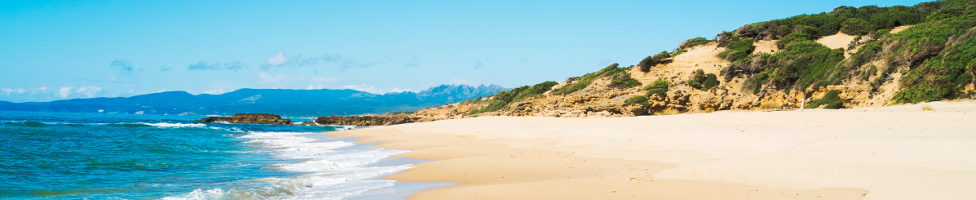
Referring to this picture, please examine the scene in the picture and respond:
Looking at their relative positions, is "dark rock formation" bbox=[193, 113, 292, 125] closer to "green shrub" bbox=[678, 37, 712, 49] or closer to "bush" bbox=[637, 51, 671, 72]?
"bush" bbox=[637, 51, 671, 72]

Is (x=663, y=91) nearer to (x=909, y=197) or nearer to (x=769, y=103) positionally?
(x=769, y=103)

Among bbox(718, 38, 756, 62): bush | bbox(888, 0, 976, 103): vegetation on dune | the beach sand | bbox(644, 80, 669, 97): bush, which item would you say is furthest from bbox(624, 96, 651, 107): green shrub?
the beach sand

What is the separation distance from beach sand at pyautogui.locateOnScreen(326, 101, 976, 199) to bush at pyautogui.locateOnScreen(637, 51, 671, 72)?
21.5 m

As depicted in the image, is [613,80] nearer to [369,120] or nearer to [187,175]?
[369,120]

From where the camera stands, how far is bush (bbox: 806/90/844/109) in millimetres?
21125

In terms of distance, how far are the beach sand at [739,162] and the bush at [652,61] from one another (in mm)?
21517

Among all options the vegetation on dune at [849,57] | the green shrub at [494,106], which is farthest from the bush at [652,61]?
the green shrub at [494,106]

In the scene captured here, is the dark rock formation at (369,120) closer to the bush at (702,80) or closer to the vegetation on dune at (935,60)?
the bush at (702,80)

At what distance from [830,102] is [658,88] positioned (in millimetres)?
10414

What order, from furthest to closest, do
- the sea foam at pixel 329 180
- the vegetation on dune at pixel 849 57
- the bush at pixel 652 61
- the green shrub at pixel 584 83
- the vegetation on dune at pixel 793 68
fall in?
the green shrub at pixel 584 83, the bush at pixel 652 61, the vegetation on dune at pixel 793 68, the vegetation on dune at pixel 849 57, the sea foam at pixel 329 180

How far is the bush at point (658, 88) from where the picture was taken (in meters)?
30.6

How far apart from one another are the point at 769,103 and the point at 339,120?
42.1 meters

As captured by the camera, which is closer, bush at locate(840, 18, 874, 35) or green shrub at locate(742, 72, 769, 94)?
green shrub at locate(742, 72, 769, 94)

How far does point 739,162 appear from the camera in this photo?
324 inches
